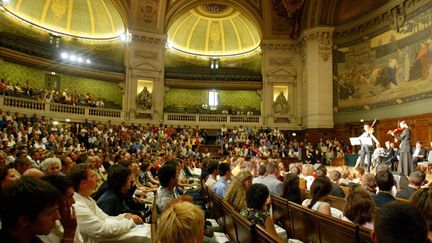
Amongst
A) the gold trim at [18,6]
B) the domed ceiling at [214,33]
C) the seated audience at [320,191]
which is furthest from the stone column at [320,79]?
the gold trim at [18,6]

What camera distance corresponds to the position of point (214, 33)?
27094 mm

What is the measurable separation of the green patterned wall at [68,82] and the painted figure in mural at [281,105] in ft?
39.9

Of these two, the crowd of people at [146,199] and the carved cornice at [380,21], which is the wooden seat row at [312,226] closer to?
the crowd of people at [146,199]

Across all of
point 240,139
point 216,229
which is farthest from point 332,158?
point 216,229

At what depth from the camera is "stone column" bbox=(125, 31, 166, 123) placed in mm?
20266

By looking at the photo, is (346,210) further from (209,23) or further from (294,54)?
(209,23)

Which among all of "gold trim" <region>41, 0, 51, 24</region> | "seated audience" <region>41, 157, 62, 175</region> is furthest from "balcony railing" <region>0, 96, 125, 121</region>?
"seated audience" <region>41, 157, 62, 175</region>

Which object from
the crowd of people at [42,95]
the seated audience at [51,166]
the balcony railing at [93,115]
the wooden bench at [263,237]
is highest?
the crowd of people at [42,95]

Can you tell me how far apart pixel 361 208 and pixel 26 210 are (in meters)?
2.51

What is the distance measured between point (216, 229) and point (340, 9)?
1963 centimetres

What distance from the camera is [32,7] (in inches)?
783

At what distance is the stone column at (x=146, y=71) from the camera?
20266 millimetres

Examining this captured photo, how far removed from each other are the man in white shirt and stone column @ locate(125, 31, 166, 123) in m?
17.6

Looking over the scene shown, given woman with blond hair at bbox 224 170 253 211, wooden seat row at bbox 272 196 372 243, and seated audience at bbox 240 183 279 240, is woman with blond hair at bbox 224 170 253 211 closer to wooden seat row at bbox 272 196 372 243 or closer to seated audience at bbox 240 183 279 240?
seated audience at bbox 240 183 279 240
